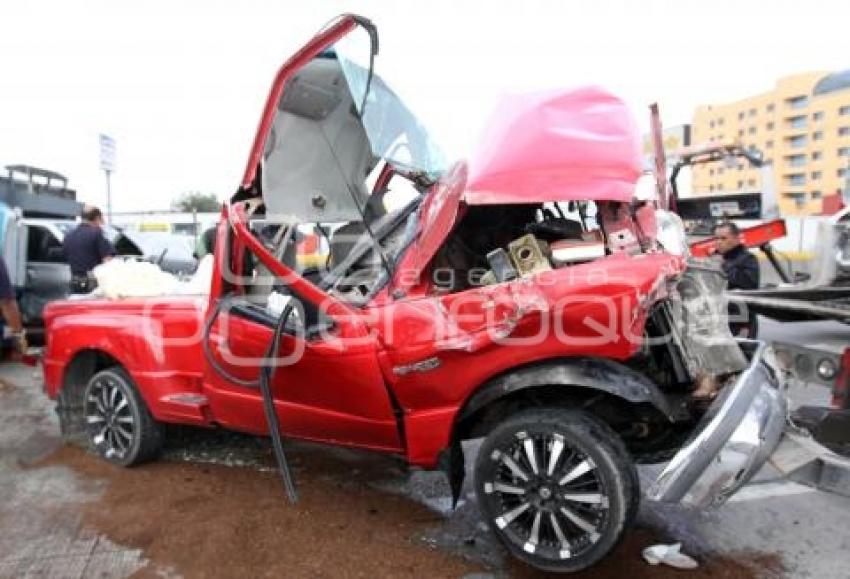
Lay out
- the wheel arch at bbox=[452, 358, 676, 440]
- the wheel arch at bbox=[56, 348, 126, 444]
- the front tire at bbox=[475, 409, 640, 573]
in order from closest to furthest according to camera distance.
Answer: the front tire at bbox=[475, 409, 640, 573]
the wheel arch at bbox=[452, 358, 676, 440]
the wheel arch at bbox=[56, 348, 126, 444]

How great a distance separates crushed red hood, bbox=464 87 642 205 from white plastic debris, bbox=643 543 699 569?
176 cm

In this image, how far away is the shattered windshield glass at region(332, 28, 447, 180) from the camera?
3.89 metres

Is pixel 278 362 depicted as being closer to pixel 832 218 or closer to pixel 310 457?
pixel 310 457

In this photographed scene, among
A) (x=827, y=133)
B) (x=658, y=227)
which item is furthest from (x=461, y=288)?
(x=827, y=133)

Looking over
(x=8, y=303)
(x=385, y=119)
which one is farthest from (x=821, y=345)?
(x=8, y=303)

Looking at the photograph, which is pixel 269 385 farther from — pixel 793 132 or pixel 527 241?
pixel 793 132

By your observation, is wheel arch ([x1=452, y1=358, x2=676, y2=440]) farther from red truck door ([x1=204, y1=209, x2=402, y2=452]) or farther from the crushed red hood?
the crushed red hood

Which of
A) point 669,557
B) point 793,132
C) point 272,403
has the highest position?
point 793,132

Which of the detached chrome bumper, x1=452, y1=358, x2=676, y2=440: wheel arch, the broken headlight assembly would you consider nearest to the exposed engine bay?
the broken headlight assembly

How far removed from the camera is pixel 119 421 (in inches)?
199

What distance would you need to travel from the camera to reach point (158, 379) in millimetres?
4824

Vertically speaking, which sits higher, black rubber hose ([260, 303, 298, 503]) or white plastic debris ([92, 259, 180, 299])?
white plastic debris ([92, 259, 180, 299])

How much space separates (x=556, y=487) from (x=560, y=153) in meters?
1.54

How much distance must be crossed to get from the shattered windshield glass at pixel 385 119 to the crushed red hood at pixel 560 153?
2.65 feet
